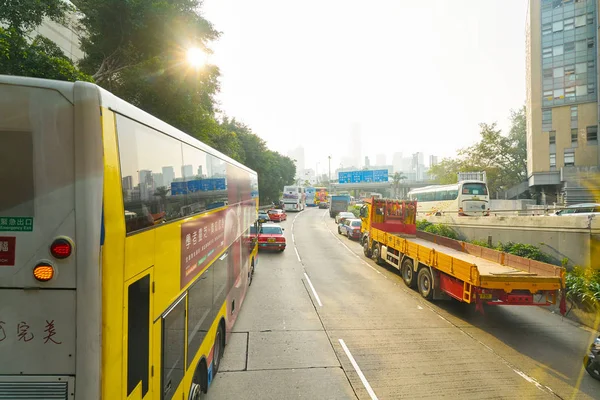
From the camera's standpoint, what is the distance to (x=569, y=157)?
143ft

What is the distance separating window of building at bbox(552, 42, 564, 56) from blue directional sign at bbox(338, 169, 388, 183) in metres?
26.6

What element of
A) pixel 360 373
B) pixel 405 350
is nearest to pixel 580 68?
pixel 405 350

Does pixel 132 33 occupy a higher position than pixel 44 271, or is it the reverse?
pixel 132 33

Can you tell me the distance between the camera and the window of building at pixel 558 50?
43875 millimetres

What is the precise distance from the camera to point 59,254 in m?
2.40

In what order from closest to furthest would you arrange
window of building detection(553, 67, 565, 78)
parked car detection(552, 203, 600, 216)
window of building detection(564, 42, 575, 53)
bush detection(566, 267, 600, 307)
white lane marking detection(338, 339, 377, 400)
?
1. white lane marking detection(338, 339, 377, 400)
2. bush detection(566, 267, 600, 307)
3. parked car detection(552, 203, 600, 216)
4. window of building detection(564, 42, 575, 53)
5. window of building detection(553, 67, 565, 78)

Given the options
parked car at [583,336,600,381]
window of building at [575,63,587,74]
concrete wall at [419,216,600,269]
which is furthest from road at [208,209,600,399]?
window of building at [575,63,587,74]

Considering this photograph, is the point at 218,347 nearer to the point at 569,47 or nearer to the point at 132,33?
the point at 132,33

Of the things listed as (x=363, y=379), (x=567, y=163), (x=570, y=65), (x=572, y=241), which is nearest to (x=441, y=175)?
(x=567, y=163)

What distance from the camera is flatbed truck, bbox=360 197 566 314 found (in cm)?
845

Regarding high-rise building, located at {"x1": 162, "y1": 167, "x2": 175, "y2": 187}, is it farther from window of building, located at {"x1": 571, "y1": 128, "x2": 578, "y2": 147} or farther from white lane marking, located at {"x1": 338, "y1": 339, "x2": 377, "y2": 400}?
window of building, located at {"x1": 571, "y1": 128, "x2": 578, "y2": 147}

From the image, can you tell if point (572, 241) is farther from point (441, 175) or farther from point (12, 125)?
point (441, 175)

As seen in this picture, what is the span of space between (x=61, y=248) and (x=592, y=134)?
5536cm

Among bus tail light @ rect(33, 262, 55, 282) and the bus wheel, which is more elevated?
bus tail light @ rect(33, 262, 55, 282)
